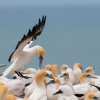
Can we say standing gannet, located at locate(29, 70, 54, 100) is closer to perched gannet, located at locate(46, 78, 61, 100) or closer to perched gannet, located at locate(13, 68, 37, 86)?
perched gannet, located at locate(46, 78, 61, 100)

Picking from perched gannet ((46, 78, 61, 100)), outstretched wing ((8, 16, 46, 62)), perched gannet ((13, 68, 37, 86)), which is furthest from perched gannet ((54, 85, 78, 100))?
perched gannet ((13, 68, 37, 86))

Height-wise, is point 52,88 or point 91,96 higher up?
point 52,88

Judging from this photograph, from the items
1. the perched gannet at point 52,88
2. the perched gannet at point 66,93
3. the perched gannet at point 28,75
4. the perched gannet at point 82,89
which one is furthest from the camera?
the perched gannet at point 28,75

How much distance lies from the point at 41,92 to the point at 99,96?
1065 millimetres

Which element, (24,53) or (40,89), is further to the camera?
(24,53)

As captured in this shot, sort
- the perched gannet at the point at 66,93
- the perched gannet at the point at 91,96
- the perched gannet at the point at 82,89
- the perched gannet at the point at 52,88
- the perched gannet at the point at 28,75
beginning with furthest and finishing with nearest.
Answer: the perched gannet at the point at 28,75
the perched gannet at the point at 82,89
the perched gannet at the point at 52,88
the perched gannet at the point at 66,93
the perched gannet at the point at 91,96

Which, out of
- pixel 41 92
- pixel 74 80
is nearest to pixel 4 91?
pixel 41 92

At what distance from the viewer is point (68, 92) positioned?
33.6 ft

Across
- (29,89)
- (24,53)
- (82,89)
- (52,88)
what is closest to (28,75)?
(24,53)

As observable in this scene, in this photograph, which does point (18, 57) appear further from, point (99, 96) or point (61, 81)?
point (99, 96)

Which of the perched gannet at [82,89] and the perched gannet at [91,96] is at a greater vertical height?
the perched gannet at [82,89]

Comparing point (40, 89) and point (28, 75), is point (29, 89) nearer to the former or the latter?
point (40, 89)

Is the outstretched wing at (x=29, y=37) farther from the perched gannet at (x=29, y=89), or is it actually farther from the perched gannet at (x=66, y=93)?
the perched gannet at (x=66, y=93)

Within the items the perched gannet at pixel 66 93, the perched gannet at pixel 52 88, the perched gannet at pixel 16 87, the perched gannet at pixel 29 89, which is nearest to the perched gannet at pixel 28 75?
the perched gannet at pixel 16 87
